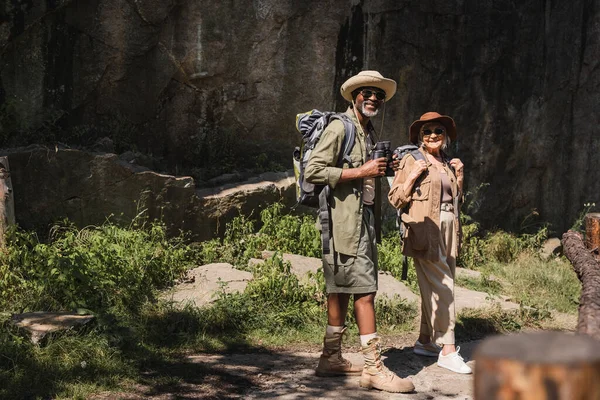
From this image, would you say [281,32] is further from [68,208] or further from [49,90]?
[68,208]

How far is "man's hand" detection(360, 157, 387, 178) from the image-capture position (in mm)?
5262

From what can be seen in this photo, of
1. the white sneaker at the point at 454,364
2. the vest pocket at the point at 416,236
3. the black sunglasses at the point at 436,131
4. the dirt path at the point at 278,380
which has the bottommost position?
the dirt path at the point at 278,380

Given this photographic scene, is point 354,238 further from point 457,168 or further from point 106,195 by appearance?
point 106,195

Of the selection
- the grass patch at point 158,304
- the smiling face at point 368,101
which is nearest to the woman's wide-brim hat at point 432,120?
the smiling face at point 368,101

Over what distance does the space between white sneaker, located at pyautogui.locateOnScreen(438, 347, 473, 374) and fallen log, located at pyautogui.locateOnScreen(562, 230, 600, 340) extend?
43.3 inches

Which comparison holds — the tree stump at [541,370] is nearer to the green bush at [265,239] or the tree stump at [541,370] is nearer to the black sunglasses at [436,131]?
the black sunglasses at [436,131]

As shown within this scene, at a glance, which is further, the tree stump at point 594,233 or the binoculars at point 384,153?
the binoculars at point 384,153

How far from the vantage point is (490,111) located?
35.2 feet

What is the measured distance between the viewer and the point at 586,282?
432 cm

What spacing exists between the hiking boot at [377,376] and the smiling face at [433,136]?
1587 mm

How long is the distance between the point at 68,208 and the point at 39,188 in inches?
13.6

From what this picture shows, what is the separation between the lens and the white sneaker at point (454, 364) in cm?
582

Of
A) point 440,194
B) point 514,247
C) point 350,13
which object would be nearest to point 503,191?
point 514,247

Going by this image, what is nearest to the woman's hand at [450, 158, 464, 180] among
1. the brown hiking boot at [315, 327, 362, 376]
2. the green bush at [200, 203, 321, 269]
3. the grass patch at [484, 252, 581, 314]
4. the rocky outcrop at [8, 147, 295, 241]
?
the brown hiking boot at [315, 327, 362, 376]
